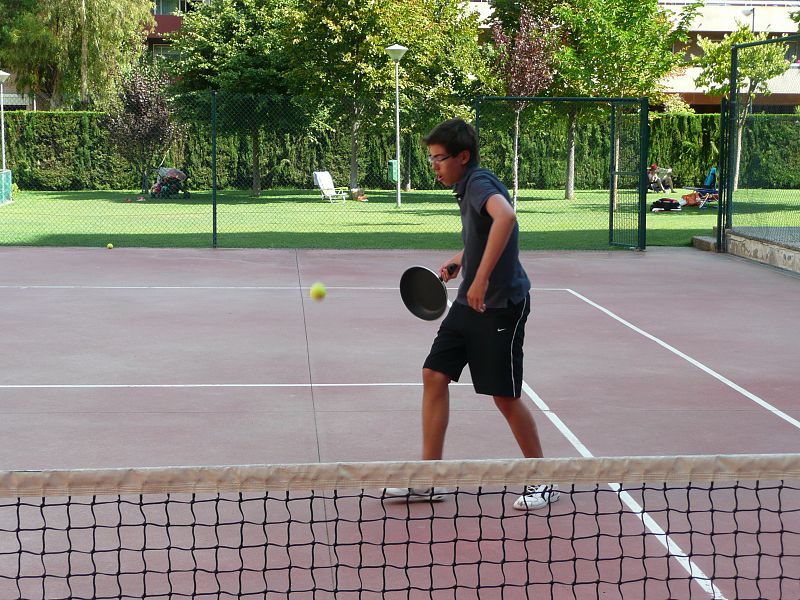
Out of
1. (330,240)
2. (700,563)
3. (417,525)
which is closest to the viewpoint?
(700,563)

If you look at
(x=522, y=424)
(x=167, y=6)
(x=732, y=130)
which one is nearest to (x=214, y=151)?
(x=732, y=130)

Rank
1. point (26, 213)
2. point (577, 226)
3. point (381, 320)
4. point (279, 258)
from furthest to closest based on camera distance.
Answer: point (26, 213)
point (577, 226)
point (279, 258)
point (381, 320)

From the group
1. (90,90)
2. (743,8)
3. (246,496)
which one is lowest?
(246,496)

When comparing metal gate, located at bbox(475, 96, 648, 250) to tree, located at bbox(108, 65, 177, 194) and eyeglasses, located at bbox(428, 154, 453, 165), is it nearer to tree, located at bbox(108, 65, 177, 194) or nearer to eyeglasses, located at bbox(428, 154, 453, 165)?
tree, located at bbox(108, 65, 177, 194)

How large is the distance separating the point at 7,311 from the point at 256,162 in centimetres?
2024

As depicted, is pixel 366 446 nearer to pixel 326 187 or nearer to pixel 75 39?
pixel 326 187

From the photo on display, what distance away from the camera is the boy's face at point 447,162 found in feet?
16.1

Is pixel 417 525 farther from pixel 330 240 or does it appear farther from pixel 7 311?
pixel 330 240

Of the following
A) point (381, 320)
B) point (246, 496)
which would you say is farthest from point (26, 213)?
point (246, 496)

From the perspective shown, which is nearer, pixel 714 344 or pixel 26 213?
pixel 714 344

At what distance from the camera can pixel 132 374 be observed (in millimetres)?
7973

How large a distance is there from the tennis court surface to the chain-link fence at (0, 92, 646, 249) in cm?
812

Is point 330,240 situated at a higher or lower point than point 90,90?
lower

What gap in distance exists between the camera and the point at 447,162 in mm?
4926
